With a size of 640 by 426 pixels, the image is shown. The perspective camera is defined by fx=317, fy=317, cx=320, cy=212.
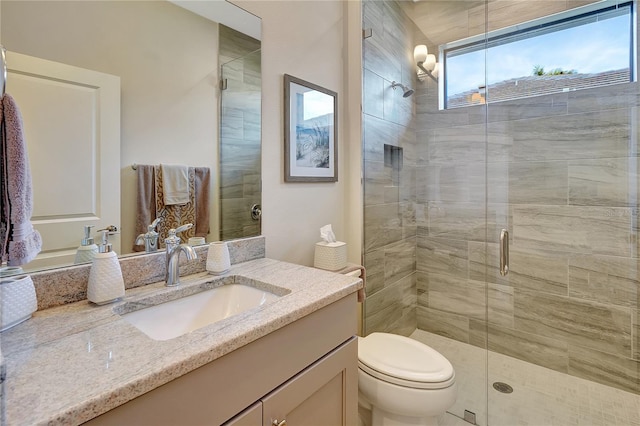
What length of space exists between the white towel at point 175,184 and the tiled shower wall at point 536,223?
1.77 metres

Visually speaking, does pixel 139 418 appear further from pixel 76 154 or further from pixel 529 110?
pixel 529 110

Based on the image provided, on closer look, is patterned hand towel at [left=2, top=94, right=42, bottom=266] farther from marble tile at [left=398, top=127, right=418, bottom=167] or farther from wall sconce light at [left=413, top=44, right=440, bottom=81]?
wall sconce light at [left=413, top=44, right=440, bottom=81]

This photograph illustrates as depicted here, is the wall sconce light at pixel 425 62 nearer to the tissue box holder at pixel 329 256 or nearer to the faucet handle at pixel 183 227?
the tissue box holder at pixel 329 256

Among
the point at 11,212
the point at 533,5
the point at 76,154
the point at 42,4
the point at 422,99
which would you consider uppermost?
the point at 533,5

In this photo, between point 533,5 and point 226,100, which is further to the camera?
point 533,5

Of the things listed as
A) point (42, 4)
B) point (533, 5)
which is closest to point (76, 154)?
point (42, 4)

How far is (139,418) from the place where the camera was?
1.78 feet

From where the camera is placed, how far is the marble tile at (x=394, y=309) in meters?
2.04

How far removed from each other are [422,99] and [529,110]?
71 cm

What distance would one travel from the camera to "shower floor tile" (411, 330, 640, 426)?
171 centimetres

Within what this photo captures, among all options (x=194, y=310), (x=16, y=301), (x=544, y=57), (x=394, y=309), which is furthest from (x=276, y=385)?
(x=544, y=57)

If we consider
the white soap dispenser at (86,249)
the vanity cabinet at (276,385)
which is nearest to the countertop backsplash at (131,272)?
the white soap dispenser at (86,249)

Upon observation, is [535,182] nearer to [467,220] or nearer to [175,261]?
[467,220]

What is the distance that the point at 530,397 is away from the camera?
1.86 meters
